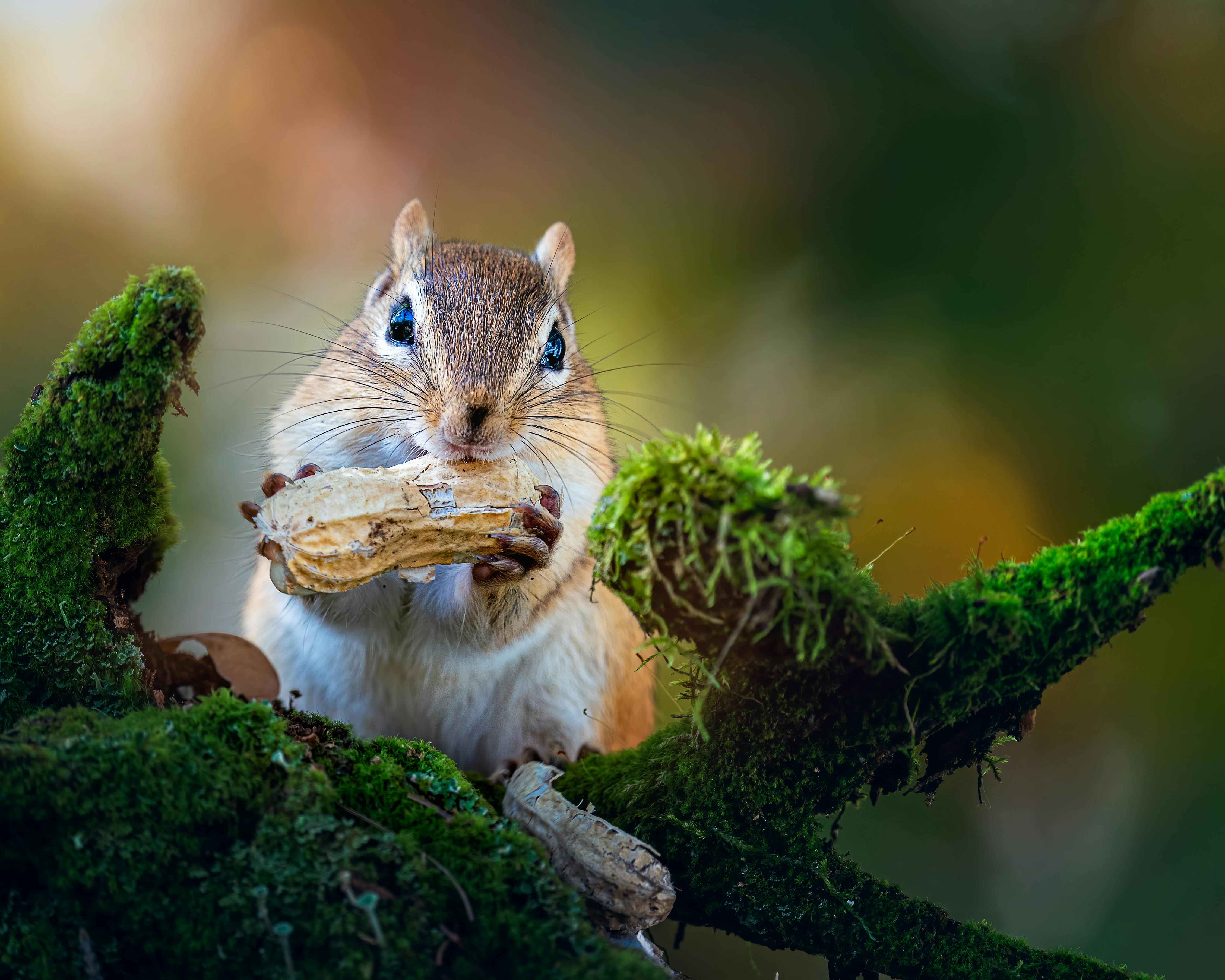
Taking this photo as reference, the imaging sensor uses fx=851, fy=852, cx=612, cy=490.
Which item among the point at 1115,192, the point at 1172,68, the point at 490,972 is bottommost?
the point at 490,972

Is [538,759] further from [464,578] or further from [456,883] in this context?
[456,883]

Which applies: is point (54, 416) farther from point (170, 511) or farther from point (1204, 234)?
point (1204, 234)

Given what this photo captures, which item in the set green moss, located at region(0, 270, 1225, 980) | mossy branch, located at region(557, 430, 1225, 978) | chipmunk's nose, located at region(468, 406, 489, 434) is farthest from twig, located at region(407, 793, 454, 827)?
chipmunk's nose, located at region(468, 406, 489, 434)

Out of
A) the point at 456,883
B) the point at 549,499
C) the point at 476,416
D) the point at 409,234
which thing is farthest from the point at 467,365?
the point at 456,883

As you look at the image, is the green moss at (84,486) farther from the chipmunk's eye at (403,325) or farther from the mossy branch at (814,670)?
the chipmunk's eye at (403,325)

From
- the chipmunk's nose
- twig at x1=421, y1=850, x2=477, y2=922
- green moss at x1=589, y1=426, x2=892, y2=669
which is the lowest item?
twig at x1=421, y1=850, x2=477, y2=922

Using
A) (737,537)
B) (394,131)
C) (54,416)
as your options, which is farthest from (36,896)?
(394,131)

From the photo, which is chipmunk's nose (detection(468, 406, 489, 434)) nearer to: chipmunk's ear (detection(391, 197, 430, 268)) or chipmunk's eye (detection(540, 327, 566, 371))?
chipmunk's eye (detection(540, 327, 566, 371))
